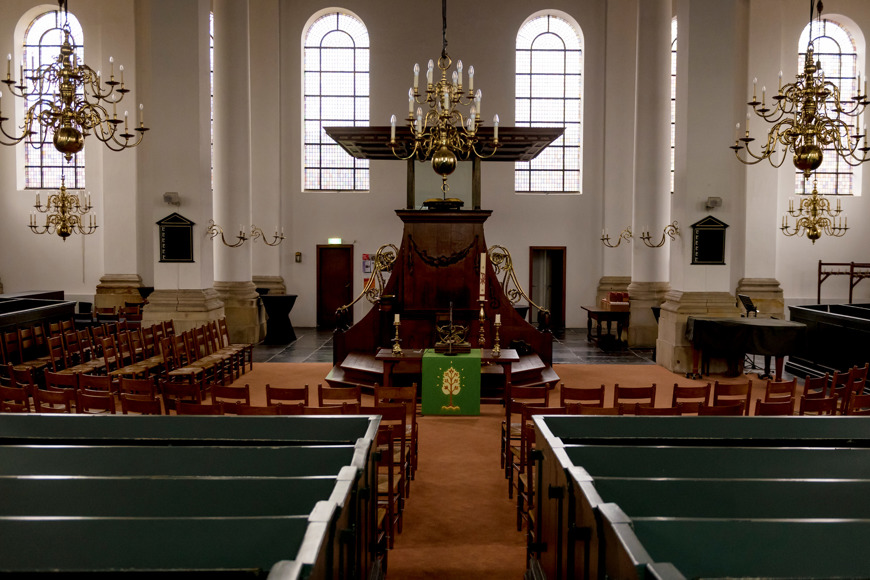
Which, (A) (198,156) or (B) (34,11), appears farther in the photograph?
(B) (34,11)

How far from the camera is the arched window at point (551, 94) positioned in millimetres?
18375

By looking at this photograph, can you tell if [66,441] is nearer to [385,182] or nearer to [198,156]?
[198,156]

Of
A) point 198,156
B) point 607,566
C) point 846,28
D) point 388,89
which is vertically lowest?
point 607,566

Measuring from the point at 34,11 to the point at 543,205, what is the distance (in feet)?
43.8

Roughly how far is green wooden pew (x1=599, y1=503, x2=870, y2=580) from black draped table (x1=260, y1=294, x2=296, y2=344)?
13145 mm

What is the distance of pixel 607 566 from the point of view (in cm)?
257

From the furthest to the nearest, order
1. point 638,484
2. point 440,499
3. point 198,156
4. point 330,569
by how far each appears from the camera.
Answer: point 198,156 < point 440,499 < point 638,484 < point 330,569

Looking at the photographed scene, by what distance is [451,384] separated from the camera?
854 cm

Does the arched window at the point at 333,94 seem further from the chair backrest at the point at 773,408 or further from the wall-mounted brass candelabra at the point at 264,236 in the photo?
the chair backrest at the point at 773,408

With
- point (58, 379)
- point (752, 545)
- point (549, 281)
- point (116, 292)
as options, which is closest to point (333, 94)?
point (116, 292)

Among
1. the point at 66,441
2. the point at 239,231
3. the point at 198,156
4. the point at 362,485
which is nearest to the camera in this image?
the point at 362,485

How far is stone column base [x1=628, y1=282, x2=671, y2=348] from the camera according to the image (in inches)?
593

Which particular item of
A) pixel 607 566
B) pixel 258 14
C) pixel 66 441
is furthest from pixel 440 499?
pixel 258 14

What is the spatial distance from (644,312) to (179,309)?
931cm
